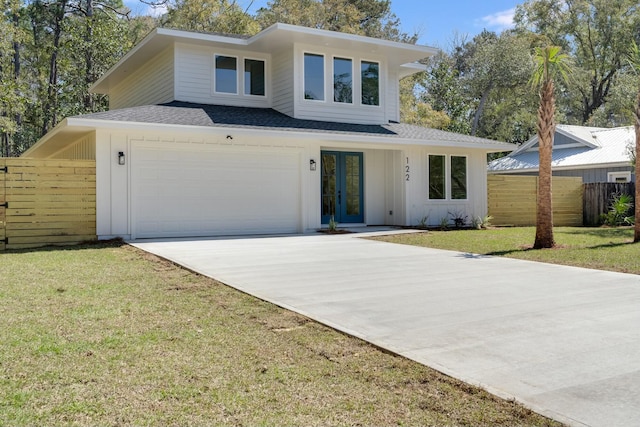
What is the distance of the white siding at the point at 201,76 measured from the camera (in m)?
16.6

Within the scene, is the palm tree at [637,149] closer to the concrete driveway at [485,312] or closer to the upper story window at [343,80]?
the concrete driveway at [485,312]

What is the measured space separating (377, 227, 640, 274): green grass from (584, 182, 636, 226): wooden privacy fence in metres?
4.76

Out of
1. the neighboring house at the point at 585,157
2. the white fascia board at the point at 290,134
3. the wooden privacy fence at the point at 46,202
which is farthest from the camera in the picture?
the neighboring house at the point at 585,157

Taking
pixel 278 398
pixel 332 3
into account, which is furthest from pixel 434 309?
pixel 332 3

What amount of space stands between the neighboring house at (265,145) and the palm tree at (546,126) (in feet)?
15.9

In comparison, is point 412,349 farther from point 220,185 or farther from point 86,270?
point 220,185

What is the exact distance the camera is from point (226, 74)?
17.2m

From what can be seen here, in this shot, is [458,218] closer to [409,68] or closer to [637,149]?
[637,149]

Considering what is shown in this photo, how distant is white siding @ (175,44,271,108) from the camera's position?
16.6 meters

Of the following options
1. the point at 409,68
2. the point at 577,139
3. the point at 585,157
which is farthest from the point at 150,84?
the point at 577,139

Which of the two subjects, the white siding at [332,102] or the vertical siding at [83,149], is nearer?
the vertical siding at [83,149]

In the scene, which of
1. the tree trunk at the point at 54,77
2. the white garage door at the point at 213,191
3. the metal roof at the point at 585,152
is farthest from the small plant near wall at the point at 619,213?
the tree trunk at the point at 54,77

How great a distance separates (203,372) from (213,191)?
1093 centimetres

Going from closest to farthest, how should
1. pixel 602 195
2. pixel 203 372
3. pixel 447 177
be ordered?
pixel 203 372 < pixel 447 177 < pixel 602 195
